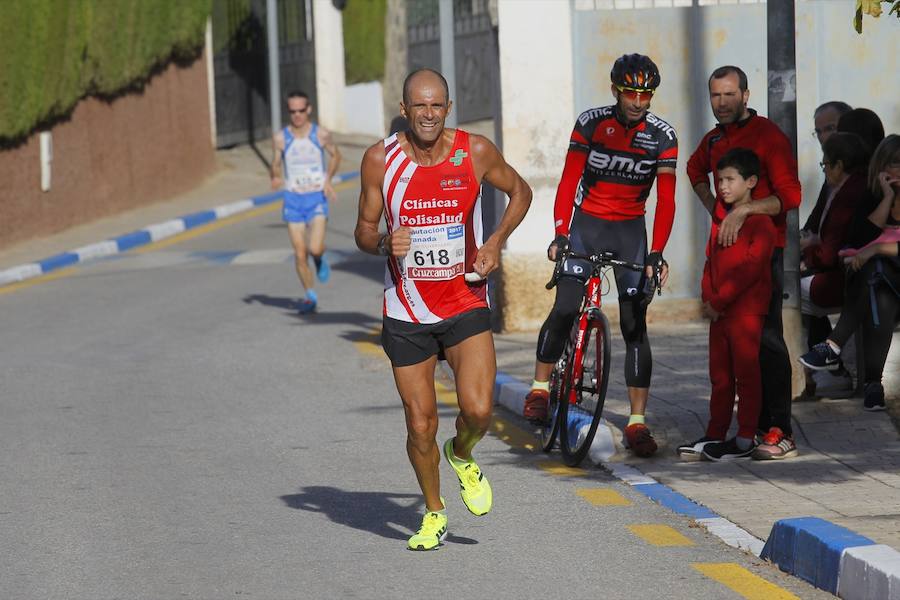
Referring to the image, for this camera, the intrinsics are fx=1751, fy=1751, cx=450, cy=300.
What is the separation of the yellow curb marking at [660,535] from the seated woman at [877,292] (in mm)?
2554

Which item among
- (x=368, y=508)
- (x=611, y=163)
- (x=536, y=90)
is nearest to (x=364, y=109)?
(x=536, y=90)

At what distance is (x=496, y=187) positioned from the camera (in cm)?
733

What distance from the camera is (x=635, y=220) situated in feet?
31.0

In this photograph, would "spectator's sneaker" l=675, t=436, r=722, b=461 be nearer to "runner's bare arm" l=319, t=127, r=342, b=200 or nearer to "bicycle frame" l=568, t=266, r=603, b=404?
"bicycle frame" l=568, t=266, r=603, b=404

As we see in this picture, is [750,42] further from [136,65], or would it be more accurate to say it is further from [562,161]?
[136,65]

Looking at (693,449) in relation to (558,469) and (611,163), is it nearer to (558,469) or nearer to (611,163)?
(558,469)

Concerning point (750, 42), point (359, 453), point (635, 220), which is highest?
point (750, 42)

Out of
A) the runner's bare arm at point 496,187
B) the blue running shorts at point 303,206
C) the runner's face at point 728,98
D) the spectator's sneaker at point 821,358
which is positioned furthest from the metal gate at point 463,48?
the runner's bare arm at point 496,187

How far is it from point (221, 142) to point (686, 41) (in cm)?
1928

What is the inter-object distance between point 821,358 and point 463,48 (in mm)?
28751

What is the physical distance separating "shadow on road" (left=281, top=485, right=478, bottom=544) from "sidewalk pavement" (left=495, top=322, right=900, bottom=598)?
116 cm

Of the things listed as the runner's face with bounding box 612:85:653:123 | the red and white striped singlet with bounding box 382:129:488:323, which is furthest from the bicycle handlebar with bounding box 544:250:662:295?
the red and white striped singlet with bounding box 382:129:488:323

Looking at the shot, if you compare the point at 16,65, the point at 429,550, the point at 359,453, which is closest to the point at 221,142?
the point at 16,65

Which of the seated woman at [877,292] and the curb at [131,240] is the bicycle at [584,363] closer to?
the seated woman at [877,292]
